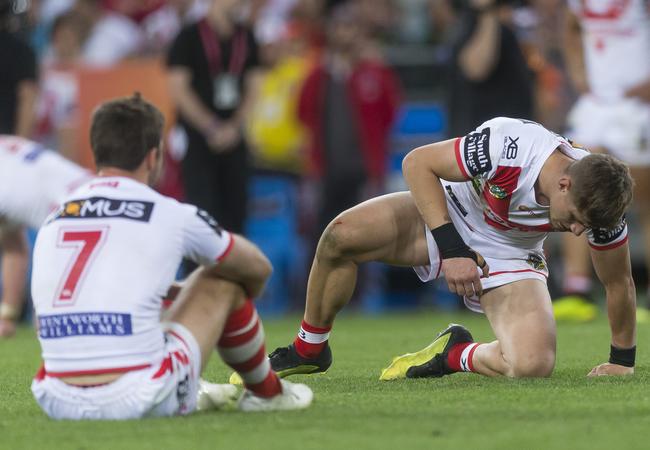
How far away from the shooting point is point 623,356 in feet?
19.7

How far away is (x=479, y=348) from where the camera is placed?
6008 millimetres

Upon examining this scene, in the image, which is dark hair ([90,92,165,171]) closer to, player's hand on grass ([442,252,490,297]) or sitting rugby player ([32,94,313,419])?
sitting rugby player ([32,94,313,419])

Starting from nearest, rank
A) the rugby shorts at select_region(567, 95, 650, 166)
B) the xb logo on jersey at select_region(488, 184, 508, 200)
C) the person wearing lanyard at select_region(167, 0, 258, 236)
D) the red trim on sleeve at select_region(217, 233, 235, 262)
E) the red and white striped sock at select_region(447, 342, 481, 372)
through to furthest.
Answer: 1. the red trim on sleeve at select_region(217, 233, 235, 262)
2. the xb logo on jersey at select_region(488, 184, 508, 200)
3. the red and white striped sock at select_region(447, 342, 481, 372)
4. the rugby shorts at select_region(567, 95, 650, 166)
5. the person wearing lanyard at select_region(167, 0, 258, 236)

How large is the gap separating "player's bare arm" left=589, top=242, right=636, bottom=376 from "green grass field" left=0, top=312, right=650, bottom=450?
11cm

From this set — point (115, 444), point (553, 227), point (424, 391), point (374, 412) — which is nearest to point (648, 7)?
point (553, 227)

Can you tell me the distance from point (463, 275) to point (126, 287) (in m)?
1.72

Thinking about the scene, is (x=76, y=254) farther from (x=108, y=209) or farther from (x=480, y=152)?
(x=480, y=152)

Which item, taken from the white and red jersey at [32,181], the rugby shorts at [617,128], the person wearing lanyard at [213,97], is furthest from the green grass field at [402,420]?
the person wearing lanyard at [213,97]

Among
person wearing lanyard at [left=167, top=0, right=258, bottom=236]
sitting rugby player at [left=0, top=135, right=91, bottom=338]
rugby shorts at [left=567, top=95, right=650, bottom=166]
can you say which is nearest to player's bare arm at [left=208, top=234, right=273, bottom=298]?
sitting rugby player at [left=0, top=135, right=91, bottom=338]

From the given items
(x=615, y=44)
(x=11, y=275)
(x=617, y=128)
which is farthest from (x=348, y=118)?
(x=11, y=275)

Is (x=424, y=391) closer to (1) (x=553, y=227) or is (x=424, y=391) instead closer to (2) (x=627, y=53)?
(1) (x=553, y=227)

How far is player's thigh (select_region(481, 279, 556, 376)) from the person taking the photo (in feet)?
19.1

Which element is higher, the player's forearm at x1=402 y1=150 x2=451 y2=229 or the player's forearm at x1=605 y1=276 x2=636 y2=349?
the player's forearm at x1=402 y1=150 x2=451 y2=229

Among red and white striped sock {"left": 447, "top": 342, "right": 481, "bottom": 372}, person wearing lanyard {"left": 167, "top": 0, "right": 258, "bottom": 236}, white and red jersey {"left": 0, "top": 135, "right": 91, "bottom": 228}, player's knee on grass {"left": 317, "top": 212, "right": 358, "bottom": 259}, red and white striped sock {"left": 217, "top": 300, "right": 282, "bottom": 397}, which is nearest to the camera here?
red and white striped sock {"left": 217, "top": 300, "right": 282, "bottom": 397}
